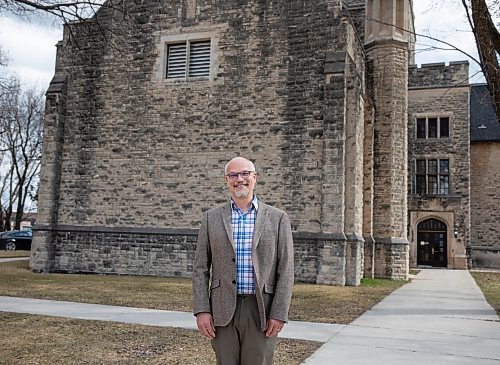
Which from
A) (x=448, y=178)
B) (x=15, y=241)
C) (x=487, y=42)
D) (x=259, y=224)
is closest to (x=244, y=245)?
(x=259, y=224)

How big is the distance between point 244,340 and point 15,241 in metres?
33.8

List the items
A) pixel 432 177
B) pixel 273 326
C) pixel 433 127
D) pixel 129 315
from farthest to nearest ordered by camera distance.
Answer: pixel 433 127
pixel 432 177
pixel 129 315
pixel 273 326

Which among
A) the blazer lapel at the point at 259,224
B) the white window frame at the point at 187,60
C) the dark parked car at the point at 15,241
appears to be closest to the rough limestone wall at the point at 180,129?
the white window frame at the point at 187,60

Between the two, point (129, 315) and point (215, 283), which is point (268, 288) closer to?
point (215, 283)

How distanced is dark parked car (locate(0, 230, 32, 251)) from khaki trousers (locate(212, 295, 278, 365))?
33417 millimetres

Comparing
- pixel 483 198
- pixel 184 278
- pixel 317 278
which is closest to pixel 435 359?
pixel 317 278

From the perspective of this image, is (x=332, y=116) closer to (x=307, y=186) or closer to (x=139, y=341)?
(x=307, y=186)

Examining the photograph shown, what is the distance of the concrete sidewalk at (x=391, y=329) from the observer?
6473 millimetres

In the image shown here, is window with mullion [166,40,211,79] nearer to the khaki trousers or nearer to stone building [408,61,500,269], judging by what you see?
the khaki trousers

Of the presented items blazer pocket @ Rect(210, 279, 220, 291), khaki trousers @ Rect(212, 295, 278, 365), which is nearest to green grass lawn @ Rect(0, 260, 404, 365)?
khaki trousers @ Rect(212, 295, 278, 365)

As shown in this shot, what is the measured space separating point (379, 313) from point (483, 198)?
78.1 feet

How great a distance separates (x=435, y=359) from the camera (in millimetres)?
6371

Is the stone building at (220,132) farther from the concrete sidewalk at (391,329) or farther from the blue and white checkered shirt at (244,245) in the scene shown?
the blue and white checkered shirt at (244,245)

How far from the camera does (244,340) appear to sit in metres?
3.58
